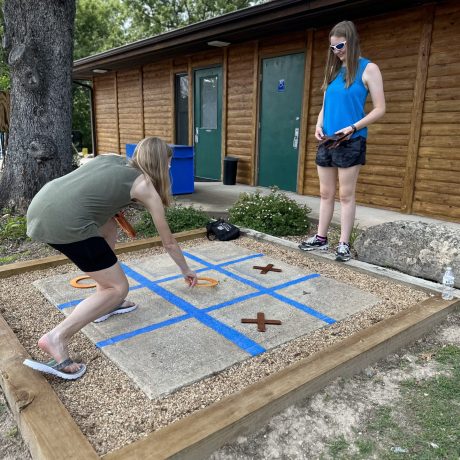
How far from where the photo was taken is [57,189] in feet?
6.81

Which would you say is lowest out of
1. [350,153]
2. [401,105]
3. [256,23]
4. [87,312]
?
[87,312]

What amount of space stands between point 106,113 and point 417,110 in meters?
10.2

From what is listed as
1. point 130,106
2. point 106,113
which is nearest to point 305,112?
point 130,106

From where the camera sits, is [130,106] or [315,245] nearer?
Result: [315,245]

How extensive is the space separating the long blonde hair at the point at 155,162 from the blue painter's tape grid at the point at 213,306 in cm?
89

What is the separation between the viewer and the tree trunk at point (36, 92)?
4.96m

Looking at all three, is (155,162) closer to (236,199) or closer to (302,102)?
(236,199)

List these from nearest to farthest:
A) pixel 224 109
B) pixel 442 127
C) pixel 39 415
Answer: pixel 39 415, pixel 442 127, pixel 224 109

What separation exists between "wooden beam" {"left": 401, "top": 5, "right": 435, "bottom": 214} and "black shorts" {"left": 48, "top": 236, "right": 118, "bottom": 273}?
4713 millimetres

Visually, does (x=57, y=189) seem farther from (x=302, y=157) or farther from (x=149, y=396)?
(x=302, y=157)

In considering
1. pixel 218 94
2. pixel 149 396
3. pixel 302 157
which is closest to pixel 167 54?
pixel 218 94

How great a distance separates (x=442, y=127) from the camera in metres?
5.29

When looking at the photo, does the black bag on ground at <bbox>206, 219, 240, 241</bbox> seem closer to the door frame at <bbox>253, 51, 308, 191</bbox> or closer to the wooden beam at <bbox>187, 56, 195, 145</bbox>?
the door frame at <bbox>253, 51, 308, 191</bbox>

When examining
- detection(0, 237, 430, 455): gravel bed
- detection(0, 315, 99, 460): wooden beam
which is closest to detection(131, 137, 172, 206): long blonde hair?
detection(0, 237, 430, 455): gravel bed
